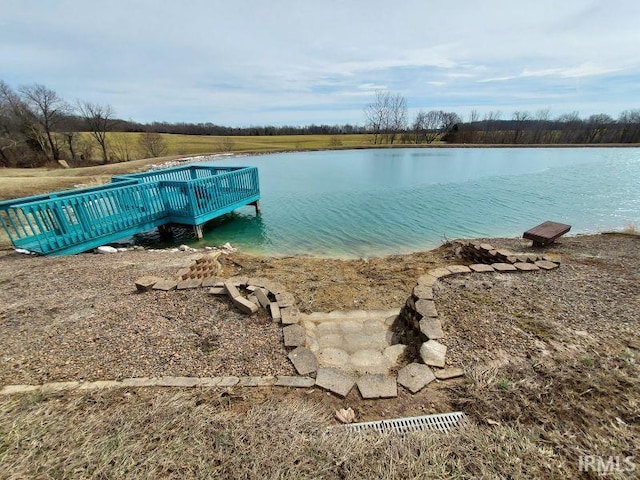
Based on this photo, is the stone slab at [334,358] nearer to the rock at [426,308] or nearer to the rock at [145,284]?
the rock at [426,308]

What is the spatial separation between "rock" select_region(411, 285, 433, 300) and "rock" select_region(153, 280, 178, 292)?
368cm

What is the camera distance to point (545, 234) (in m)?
6.63

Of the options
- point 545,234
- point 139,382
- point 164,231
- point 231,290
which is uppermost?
point 231,290

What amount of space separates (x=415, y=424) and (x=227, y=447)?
1.42m

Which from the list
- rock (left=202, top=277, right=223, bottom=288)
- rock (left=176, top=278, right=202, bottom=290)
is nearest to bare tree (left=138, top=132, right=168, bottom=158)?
rock (left=176, top=278, right=202, bottom=290)

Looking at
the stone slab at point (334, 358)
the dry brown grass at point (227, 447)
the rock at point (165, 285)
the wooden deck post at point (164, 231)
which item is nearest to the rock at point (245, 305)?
the stone slab at point (334, 358)

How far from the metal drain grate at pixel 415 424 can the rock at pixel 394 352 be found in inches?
36.9

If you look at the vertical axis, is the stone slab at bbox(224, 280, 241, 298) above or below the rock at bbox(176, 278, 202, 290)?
above

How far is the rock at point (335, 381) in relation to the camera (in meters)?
2.40

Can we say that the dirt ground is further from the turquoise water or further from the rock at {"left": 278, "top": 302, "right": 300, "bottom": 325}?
the turquoise water

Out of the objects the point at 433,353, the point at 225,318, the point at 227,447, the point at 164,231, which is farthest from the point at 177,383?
the point at 164,231

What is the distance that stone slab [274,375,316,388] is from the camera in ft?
8.11

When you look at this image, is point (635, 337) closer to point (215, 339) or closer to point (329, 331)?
point (329, 331)

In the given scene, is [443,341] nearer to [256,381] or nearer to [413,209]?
[256,381]
